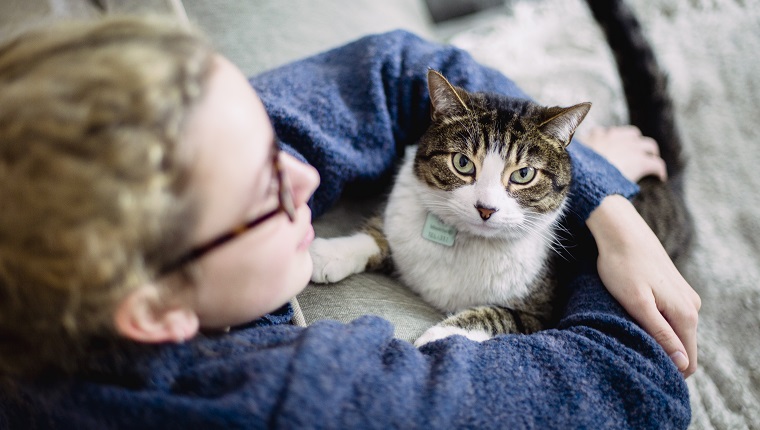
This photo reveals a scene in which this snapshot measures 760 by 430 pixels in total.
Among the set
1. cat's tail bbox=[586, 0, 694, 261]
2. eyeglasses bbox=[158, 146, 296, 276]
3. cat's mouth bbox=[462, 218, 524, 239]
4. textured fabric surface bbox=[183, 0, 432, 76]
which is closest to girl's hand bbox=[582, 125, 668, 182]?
cat's tail bbox=[586, 0, 694, 261]

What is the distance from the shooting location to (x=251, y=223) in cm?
62

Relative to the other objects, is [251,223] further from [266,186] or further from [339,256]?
[339,256]

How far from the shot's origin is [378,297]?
3.43 feet

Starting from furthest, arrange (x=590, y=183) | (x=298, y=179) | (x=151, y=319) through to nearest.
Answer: (x=590, y=183) → (x=298, y=179) → (x=151, y=319)

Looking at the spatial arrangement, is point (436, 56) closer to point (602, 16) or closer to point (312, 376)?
point (602, 16)

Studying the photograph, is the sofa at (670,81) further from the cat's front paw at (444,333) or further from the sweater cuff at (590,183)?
the sweater cuff at (590,183)

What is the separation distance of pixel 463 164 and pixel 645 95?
2.54ft

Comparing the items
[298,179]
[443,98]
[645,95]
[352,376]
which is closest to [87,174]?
[298,179]

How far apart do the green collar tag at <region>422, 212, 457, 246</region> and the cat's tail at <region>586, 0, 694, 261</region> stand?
1.88 feet

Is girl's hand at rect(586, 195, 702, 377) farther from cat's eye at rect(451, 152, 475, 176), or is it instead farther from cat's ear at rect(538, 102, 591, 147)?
cat's eye at rect(451, 152, 475, 176)

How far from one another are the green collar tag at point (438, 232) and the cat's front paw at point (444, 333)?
0.20 metres

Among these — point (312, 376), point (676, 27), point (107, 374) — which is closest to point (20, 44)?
point (107, 374)

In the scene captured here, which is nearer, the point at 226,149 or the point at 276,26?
the point at 226,149

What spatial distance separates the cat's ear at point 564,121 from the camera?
98 centimetres
